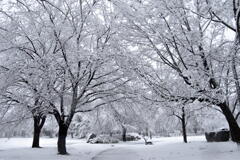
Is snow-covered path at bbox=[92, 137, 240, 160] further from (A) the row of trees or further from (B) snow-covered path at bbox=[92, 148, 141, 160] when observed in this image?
(A) the row of trees

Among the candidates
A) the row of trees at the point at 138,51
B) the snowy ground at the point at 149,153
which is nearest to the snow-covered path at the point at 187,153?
the snowy ground at the point at 149,153

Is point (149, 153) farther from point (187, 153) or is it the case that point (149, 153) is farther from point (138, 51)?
point (138, 51)

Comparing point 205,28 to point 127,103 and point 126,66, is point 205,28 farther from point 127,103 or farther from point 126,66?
point 127,103

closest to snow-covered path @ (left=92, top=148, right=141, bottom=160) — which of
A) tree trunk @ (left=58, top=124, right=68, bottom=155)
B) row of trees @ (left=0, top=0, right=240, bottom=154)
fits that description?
tree trunk @ (left=58, top=124, right=68, bottom=155)

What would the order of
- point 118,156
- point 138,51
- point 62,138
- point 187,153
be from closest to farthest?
point 138,51
point 187,153
point 62,138
point 118,156

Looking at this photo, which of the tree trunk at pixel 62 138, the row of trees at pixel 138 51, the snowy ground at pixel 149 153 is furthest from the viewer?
the tree trunk at pixel 62 138

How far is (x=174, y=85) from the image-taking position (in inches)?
383

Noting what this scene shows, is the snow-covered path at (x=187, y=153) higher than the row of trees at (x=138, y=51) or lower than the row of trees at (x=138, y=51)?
lower

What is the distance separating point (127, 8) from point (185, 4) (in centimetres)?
230

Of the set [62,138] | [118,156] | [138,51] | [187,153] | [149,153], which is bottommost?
[118,156]

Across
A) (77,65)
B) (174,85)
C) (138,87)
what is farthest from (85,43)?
(174,85)

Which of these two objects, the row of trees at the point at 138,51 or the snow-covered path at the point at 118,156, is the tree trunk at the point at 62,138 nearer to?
the row of trees at the point at 138,51

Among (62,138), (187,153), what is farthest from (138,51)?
(62,138)

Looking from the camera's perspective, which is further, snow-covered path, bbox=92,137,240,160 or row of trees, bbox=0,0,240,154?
snow-covered path, bbox=92,137,240,160
